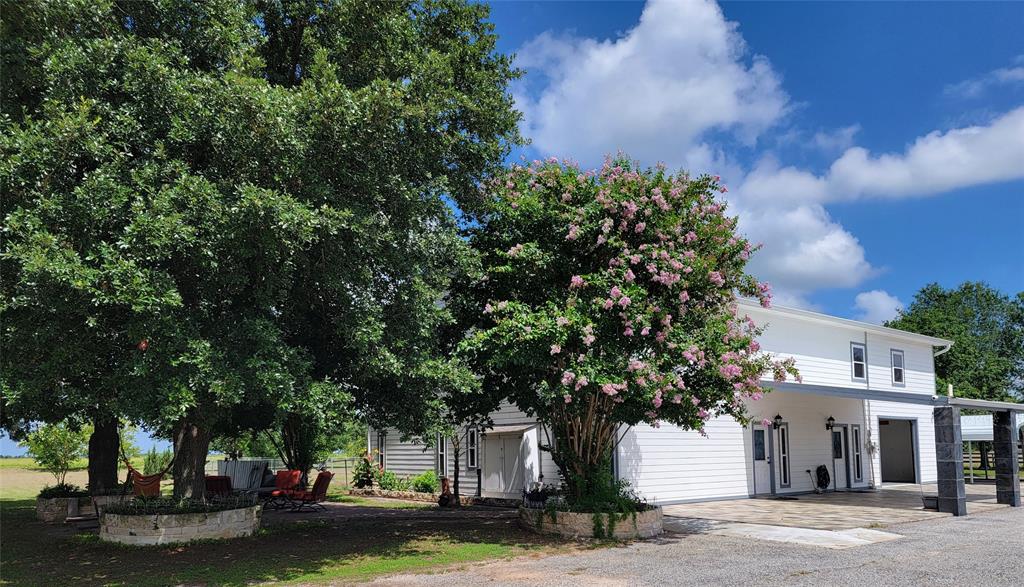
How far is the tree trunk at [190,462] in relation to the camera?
488 inches

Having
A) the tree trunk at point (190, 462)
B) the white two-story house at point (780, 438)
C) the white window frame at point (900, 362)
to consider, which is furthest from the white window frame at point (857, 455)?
the tree trunk at point (190, 462)

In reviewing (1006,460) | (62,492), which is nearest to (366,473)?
(62,492)

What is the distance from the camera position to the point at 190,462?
493 inches

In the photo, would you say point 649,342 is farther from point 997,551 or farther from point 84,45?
point 84,45

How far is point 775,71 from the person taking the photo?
58.6 feet

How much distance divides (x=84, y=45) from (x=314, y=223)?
375 centimetres

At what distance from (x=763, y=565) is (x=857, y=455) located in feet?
52.2

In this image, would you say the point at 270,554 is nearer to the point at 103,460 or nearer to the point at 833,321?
the point at 103,460

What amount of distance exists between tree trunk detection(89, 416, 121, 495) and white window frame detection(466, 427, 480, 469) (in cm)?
899

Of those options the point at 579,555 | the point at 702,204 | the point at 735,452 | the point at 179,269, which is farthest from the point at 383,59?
the point at 735,452

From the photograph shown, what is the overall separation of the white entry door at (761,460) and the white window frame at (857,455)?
4.66 metres

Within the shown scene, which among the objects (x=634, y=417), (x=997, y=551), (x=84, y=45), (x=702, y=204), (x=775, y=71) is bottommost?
(x=997, y=551)

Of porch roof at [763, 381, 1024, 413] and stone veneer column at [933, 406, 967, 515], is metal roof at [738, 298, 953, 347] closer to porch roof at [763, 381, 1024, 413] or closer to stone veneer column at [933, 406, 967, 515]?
porch roof at [763, 381, 1024, 413]

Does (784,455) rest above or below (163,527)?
below
